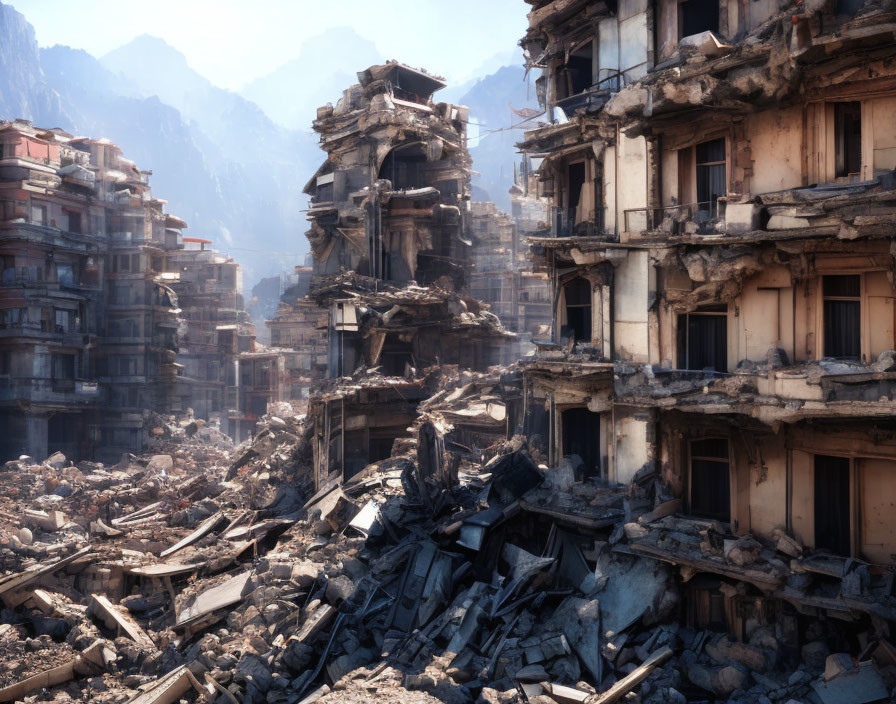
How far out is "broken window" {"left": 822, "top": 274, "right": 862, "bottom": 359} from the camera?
1631 centimetres

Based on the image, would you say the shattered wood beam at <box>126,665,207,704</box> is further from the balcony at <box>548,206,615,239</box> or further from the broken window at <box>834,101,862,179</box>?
the broken window at <box>834,101,862,179</box>

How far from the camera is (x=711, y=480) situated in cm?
1880

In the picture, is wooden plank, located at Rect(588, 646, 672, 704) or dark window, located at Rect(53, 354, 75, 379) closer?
wooden plank, located at Rect(588, 646, 672, 704)

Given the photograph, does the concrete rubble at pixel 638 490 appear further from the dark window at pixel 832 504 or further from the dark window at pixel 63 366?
the dark window at pixel 63 366

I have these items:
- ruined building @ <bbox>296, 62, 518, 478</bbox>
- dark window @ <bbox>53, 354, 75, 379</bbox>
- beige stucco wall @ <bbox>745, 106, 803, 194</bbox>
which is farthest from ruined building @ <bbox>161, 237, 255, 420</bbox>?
beige stucco wall @ <bbox>745, 106, 803, 194</bbox>

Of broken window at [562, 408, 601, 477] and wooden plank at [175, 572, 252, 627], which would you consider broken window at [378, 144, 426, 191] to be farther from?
wooden plank at [175, 572, 252, 627]

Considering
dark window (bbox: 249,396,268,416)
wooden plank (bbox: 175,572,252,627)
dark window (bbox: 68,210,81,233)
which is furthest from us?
dark window (bbox: 249,396,268,416)

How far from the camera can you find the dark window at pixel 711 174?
1867cm

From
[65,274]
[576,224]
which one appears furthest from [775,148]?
[65,274]

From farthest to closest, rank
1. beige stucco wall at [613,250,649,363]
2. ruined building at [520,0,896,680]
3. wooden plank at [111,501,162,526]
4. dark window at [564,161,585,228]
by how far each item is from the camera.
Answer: wooden plank at [111,501,162,526] → dark window at [564,161,585,228] → beige stucco wall at [613,250,649,363] → ruined building at [520,0,896,680]

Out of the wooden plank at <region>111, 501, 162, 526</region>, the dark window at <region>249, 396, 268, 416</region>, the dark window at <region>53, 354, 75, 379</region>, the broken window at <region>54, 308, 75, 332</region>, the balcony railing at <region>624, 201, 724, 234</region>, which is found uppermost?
the balcony railing at <region>624, 201, 724, 234</region>

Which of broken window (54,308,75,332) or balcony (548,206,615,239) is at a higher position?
balcony (548,206,615,239)

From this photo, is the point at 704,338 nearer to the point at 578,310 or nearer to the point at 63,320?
the point at 578,310

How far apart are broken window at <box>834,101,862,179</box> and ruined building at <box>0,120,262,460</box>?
44475mm
